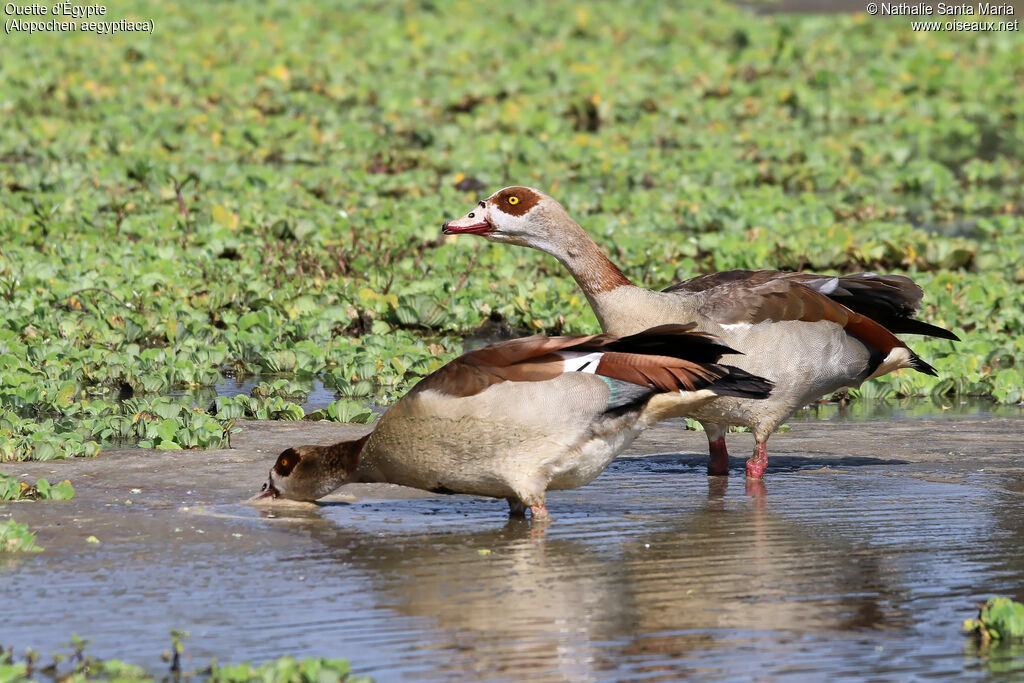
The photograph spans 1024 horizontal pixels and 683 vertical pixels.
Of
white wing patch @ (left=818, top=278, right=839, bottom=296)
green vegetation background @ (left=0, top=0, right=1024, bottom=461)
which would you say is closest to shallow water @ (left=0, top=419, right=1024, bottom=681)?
white wing patch @ (left=818, top=278, right=839, bottom=296)

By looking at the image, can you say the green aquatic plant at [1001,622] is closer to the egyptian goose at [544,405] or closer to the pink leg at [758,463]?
the egyptian goose at [544,405]

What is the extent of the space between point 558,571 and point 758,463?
195 centimetres

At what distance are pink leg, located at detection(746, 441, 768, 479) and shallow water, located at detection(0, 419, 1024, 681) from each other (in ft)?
0.29

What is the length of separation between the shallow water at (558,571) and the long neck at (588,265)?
857mm

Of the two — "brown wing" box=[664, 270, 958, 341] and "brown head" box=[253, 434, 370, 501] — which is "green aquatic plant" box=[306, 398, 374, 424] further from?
"brown wing" box=[664, 270, 958, 341]

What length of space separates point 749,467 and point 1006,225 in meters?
6.41

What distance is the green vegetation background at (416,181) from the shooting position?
29.5 ft

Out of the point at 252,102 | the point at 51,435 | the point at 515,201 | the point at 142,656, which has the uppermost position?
the point at 252,102

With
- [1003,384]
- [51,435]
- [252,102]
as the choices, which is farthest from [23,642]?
[252,102]

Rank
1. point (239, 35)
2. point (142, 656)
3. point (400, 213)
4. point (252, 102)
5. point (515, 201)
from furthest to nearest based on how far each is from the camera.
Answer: point (239, 35), point (252, 102), point (400, 213), point (515, 201), point (142, 656)

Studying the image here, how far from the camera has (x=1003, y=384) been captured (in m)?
Answer: 8.62

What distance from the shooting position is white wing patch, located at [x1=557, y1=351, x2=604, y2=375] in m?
6.08

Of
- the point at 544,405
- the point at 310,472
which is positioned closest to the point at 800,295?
the point at 544,405

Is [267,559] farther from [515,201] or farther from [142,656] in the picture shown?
[515,201]
